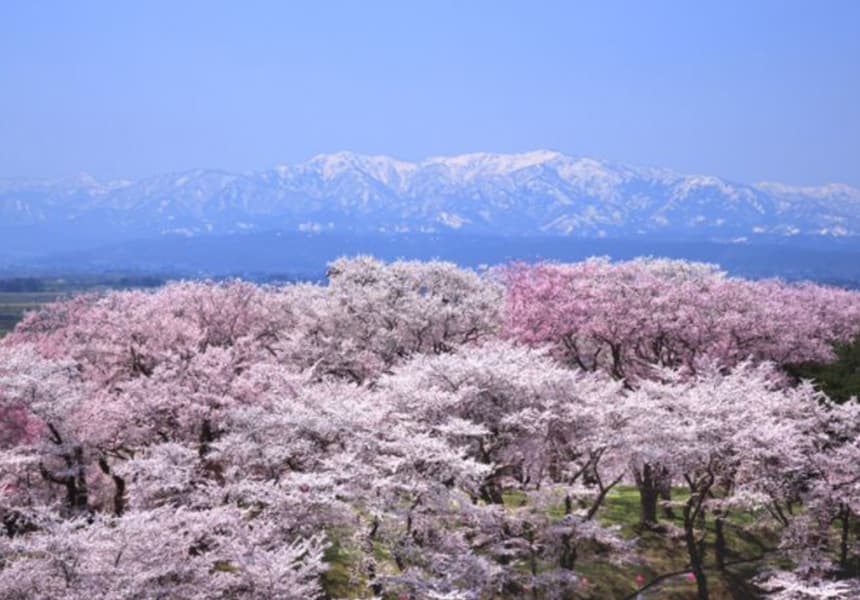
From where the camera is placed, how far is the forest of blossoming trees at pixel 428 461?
2247 cm

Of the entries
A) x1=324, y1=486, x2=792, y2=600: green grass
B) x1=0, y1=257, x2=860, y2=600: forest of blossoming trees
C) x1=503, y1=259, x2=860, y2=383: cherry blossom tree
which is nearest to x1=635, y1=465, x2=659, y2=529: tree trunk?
x1=0, y1=257, x2=860, y2=600: forest of blossoming trees

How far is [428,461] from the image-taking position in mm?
24875

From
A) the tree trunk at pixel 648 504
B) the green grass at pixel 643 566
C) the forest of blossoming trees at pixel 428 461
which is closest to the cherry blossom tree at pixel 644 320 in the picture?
the forest of blossoming trees at pixel 428 461

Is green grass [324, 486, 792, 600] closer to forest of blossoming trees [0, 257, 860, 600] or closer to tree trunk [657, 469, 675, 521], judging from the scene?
forest of blossoming trees [0, 257, 860, 600]

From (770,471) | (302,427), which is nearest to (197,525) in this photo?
(302,427)

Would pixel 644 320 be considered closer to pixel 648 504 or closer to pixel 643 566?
pixel 648 504

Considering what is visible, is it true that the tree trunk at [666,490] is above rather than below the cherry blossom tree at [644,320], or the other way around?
below

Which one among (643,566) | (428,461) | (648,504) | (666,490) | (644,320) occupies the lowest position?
(643,566)

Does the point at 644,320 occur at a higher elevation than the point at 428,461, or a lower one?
higher

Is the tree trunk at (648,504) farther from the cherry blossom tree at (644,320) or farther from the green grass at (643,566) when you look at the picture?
the cherry blossom tree at (644,320)

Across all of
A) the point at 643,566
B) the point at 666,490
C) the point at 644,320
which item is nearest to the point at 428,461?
the point at 643,566

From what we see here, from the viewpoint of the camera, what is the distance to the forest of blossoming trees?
22469mm

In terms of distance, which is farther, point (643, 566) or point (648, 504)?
point (648, 504)

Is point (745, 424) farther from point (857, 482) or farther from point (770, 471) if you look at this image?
point (857, 482)
